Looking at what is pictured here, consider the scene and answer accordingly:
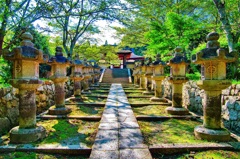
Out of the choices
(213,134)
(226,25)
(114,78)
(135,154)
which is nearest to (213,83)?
(213,134)

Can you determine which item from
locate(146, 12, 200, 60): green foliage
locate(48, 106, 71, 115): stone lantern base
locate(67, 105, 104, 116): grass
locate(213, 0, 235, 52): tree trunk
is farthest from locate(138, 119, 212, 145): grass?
locate(146, 12, 200, 60): green foliage

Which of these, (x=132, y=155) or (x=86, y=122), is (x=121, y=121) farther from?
(x=132, y=155)

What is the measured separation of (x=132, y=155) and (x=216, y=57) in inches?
91.4

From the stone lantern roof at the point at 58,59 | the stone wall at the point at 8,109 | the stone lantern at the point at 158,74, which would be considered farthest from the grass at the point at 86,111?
the stone lantern at the point at 158,74

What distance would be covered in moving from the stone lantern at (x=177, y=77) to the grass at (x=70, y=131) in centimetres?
250

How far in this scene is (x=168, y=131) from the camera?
4.07 meters

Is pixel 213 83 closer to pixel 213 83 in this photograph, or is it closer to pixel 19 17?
pixel 213 83

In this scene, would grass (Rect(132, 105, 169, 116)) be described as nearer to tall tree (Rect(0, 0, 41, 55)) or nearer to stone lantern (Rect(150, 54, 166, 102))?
stone lantern (Rect(150, 54, 166, 102))

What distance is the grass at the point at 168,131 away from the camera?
3504 mm

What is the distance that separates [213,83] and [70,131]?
3.13 metres

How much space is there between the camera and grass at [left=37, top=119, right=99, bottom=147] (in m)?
3.47

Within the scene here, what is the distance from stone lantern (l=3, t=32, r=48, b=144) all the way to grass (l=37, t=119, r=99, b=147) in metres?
0.28

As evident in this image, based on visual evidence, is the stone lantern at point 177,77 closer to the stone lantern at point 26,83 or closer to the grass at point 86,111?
the grass at point 86,111

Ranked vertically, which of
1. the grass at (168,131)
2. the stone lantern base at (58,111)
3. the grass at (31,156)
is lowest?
the grass at (31,156)
